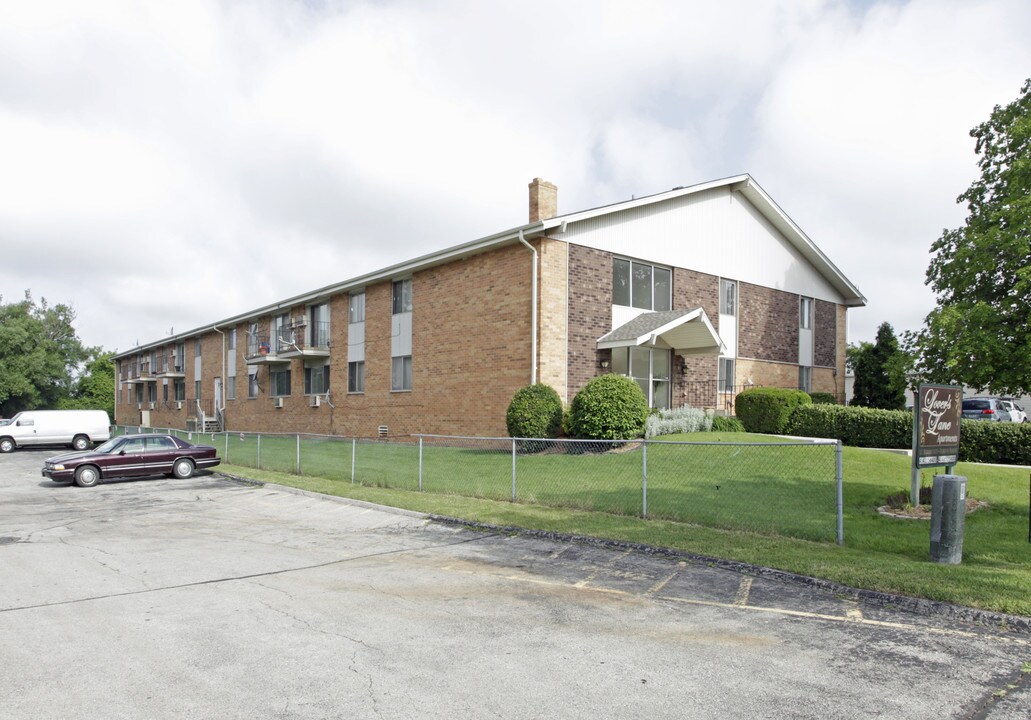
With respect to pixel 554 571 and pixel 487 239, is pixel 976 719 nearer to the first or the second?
pixel 554 571

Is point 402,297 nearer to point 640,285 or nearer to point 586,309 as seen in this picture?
point 586,309

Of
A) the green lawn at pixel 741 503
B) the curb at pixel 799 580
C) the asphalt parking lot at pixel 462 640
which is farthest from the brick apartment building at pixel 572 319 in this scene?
the asphalt parking lot at pixel 462 640

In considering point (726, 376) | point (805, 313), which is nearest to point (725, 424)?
point (726, 376)

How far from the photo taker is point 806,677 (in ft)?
16.1

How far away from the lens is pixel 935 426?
32.4ft

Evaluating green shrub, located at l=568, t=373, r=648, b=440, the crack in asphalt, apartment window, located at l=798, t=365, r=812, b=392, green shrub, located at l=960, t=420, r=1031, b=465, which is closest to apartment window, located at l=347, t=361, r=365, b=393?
green shrub, located at l=568, t=373, r=648, b=440

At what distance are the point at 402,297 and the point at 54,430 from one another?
19.1 metres

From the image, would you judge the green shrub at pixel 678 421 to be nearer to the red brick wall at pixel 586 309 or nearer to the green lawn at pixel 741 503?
the red brick wall at pixel 586 309

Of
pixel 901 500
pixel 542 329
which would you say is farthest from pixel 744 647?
pixel 542 329

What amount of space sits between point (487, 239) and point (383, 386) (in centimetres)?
838

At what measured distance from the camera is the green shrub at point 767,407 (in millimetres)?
24000

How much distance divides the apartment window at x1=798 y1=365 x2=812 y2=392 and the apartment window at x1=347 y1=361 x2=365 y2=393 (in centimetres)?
1721

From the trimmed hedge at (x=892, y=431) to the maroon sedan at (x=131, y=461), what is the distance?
18040 mm

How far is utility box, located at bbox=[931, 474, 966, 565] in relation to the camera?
7.94 m
